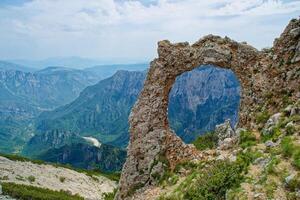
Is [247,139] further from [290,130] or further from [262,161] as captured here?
[262,161]

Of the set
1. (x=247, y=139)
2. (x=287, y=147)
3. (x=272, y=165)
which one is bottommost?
(x=272, y=165)

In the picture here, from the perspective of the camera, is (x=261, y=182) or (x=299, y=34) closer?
(x=261, y=182)

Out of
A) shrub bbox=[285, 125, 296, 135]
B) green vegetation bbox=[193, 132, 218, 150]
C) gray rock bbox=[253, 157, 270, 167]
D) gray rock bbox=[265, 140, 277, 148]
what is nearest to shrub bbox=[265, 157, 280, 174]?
gray rock bbox=[253, 157, 270, 167]

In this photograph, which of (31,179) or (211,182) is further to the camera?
(31,179)

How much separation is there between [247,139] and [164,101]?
258 inches

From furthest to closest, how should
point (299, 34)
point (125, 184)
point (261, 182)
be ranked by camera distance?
1. point (125, 184)
2. point (299, 34)
3. point (261, 182)

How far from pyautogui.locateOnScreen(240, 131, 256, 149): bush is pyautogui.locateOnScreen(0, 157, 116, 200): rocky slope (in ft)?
146

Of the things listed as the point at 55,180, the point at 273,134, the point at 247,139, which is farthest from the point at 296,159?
the point at 55,180

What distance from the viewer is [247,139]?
24.6 m

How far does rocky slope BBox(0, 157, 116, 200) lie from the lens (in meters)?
68.5

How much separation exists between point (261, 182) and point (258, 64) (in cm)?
1036

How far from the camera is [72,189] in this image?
7162 centimetres

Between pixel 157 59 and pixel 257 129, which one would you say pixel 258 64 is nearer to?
pixel 257 129

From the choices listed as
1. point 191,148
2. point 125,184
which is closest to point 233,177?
point 191,148
